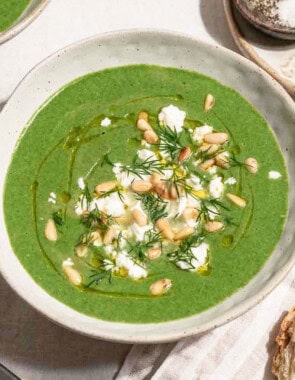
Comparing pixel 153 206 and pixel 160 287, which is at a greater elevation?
pixel 153 206

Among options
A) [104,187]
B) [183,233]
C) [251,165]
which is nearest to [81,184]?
[104,187]

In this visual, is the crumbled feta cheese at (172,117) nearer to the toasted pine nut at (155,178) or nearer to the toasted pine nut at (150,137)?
the toasted pine nut at (150,137)

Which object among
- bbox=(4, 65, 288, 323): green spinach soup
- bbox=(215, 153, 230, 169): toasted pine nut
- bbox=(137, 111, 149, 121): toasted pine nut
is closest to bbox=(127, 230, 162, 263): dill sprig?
bbox=(4, 65, 288, 323): green spinach soup

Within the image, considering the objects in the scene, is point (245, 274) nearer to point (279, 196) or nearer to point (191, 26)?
point (279, 196)

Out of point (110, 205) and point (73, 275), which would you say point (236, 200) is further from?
point (73, 275)

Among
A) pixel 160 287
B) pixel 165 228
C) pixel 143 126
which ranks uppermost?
pixel 143 126

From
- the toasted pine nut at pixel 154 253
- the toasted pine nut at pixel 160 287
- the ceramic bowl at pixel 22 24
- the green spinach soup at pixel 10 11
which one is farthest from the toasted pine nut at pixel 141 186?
the green spinach soup at pixel 10 11

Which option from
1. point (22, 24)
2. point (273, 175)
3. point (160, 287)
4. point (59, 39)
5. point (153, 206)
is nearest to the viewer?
point (160, 287)

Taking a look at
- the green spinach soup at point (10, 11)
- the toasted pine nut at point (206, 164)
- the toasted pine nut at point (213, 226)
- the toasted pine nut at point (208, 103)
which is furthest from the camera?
the green spinach soup at point (10, 11)
